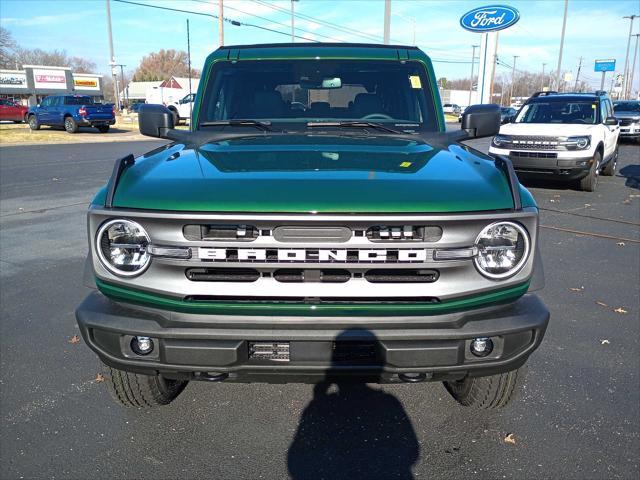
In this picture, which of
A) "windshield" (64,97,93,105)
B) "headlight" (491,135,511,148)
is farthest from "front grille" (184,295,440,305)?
"windshield" (64,97,93,105)

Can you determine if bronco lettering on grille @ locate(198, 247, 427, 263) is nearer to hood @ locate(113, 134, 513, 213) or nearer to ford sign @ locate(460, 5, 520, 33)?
hood @ locate(113, 134, 513, 213)

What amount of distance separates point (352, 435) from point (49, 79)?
2608 inches

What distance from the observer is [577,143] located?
1036cm

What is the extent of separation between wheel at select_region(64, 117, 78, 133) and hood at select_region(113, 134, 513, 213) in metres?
27.5

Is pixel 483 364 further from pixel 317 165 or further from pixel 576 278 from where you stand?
pixel 576 278

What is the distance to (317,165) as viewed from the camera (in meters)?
2.53

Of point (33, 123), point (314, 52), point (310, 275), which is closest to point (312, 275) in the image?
point (310, 275)

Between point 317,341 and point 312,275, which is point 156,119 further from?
point 317,341

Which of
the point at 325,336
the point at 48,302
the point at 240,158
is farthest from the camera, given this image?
the point at 48,302

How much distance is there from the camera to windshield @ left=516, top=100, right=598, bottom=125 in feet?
38.2

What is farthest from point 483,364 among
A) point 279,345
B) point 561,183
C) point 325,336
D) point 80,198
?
point 561,183

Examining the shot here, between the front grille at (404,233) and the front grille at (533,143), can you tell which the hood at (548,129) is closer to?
the front grille at (533,143)

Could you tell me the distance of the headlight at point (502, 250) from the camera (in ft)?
7.57

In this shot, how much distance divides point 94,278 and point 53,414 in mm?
1172
